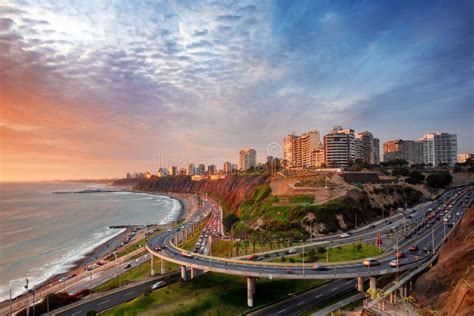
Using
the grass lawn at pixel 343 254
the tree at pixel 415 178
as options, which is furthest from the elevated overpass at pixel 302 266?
the tree at pixel 415 178

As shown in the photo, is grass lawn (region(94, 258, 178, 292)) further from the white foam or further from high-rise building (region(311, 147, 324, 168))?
high-rise building (region(311, 147, 324, 168))

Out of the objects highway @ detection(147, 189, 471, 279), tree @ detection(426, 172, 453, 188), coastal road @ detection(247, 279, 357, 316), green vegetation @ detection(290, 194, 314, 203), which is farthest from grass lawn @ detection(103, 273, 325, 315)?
tree @ detection(426, 172, 453, 188)

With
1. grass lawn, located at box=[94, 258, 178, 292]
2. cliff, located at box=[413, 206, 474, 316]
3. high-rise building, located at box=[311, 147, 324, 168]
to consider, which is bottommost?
grass lawn, located at box=[94, 258, 178, 292]

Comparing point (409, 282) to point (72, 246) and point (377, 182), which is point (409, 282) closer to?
point (377, 182)

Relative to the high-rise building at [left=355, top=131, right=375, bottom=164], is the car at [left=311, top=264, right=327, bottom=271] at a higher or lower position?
lower

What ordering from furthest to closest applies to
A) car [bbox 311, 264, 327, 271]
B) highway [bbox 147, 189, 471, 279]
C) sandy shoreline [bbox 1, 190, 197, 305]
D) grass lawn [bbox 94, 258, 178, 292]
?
1. sandy shoreline [bbox 1, 190, 197, 305]
2. grass lawn [bbox 94, 258, 178, 292]
3. car [bbox 311, 264, 327, 271]
4. highway [bbox 147, 189, 471, 279]

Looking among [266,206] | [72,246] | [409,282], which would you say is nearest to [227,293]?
[409,282]

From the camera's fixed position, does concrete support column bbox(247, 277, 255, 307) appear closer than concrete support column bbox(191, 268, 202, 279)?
Yes

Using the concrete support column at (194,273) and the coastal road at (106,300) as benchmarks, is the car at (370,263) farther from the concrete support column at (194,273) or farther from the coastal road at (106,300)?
the coastal road at (106,300)
